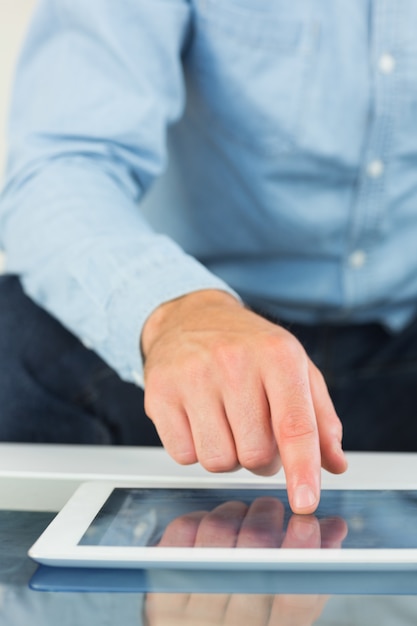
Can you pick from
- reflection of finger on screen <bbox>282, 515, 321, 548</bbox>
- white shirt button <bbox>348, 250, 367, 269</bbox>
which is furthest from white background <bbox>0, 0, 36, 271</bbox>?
reflection of finger on screen <bbox>282, 515, 321, 548</bbox>

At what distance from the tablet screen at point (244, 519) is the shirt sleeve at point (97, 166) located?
16cm

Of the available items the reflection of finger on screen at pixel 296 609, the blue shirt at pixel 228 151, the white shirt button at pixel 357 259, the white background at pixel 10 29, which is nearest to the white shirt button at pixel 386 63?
the blue shirt at pixel 228 151

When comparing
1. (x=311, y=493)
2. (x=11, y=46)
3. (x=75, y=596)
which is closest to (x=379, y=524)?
(x=311, y=493)

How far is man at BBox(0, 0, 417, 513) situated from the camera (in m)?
0.63

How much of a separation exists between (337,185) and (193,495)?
487mm

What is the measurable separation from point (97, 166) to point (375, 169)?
287mm

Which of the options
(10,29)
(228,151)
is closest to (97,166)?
(228,151)

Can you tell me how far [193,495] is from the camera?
44cm

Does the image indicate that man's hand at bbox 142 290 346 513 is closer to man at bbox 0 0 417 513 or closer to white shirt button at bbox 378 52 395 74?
man at bbox 0 0 417 513

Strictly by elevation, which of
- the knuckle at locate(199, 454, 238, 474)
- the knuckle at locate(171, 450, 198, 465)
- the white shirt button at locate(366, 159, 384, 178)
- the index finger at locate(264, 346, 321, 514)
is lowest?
the white shirt button at locate(366, 159, 384, 178)

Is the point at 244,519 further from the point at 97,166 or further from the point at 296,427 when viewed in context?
the point at 97,166

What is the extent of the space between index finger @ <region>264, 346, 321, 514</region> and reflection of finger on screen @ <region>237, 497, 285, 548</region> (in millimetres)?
13

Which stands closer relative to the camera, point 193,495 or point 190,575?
point 190,575

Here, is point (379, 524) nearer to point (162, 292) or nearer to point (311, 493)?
point (311, 493)
